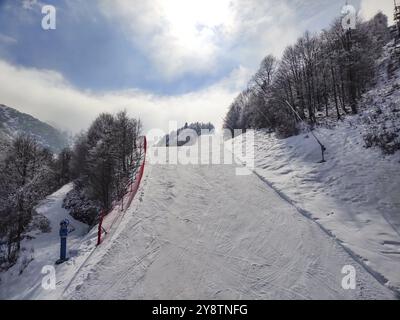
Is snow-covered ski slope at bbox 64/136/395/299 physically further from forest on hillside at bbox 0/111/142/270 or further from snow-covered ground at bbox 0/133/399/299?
forest on hillside at bbox 0/111/142/270

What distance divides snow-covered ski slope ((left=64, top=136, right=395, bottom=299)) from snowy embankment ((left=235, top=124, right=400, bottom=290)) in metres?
0.67

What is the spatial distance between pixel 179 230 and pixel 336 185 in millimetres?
8150

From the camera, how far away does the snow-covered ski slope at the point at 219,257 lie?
21.8ft

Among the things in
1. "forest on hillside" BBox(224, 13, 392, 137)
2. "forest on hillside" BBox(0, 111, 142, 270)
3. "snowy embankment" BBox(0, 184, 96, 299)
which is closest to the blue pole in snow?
"snowy embankment" BBox(0, 184, 96, 299)

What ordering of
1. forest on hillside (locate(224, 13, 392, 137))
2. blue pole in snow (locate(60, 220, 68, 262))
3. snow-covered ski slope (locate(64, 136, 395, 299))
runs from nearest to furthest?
snow-covered ski slope (locate(64, 136, 395, 299)), blue pole in snow (locate(60, 220, 68, 262)), forest on hillside (locate(224, 13, 392, 137))

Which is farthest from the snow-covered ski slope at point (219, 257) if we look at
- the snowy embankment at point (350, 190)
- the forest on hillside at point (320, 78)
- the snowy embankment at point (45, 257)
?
the forest on hillside at point (320, 78)

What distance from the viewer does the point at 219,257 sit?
317 inches

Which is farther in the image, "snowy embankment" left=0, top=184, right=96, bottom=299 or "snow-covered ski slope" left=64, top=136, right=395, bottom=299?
"snowy embankment" left=0, top=184, right=96, bottom=299

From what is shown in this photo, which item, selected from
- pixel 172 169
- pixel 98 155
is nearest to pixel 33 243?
pixel 98 155

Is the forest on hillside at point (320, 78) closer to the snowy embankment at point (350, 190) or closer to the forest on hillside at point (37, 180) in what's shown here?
the snowy embankment at point (350, 190)

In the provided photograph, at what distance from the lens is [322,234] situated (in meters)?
9.17

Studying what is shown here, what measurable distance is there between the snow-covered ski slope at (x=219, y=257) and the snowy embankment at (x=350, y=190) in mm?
670

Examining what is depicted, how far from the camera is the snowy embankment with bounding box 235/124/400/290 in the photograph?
27.1ft
